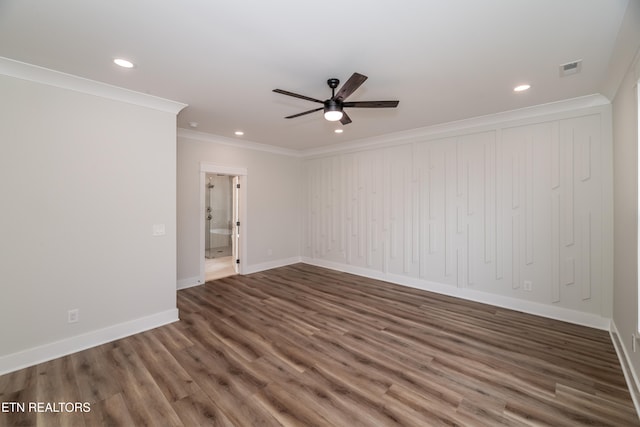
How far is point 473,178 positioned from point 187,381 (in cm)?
447

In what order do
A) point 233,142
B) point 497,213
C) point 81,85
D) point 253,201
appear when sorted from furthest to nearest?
point 253,201 → point 233,142 → point 497,213 → point 81,85

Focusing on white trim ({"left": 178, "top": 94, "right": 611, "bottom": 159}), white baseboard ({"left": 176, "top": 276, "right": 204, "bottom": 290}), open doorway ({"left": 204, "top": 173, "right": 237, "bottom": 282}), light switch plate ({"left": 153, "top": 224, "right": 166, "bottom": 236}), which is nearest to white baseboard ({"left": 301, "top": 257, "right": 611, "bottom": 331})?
white trim ({"left": 178, "top": 94, "right": 611, "bottom": 159})

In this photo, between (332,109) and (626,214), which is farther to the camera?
(332,109)

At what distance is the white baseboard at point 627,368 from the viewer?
6.66 feet

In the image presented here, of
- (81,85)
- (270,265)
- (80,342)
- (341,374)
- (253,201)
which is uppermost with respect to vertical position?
(81,85)

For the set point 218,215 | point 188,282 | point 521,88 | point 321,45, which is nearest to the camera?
point 321,45

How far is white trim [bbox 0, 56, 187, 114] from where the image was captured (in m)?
2.46

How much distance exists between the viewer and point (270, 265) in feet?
20.4

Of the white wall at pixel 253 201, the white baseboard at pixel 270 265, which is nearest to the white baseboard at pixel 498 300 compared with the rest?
the white baseboard at pixel 270 265

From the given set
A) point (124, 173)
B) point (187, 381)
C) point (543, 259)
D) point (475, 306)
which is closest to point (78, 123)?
point (124, 173)

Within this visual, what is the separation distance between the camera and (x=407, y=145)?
4922 mm

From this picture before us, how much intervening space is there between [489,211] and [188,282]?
5173mm

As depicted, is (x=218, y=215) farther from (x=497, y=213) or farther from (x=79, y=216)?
(x=497, y=213)

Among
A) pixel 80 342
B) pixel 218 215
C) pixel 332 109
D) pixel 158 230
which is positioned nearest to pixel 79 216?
pixel 158 230
